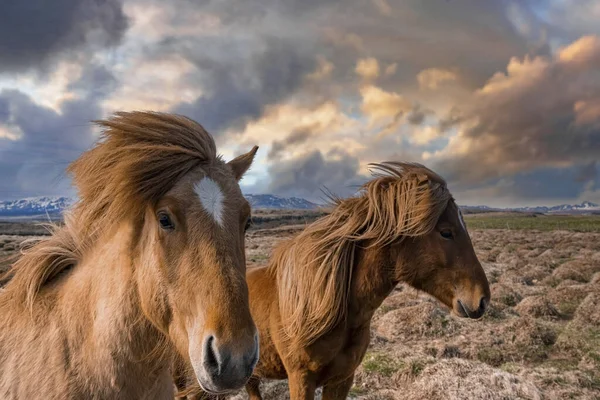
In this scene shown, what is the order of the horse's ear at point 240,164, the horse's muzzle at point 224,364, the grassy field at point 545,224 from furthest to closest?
the grassy field at point 545,224
the horse's ear at point 240,164
the horse's muzzle at point 224,364

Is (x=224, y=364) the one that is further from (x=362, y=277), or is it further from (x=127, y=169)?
(x=362, y=277)

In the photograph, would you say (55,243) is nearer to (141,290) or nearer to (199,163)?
(141,290)

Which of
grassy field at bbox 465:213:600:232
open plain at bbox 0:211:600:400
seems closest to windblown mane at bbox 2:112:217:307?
open plain at bbox 0:211:600:400

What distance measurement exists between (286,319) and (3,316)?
105 inches

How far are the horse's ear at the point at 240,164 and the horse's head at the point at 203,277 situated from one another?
41 cm

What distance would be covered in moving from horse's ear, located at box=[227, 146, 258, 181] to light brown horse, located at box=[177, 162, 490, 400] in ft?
6.79

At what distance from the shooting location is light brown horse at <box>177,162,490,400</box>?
4242mm

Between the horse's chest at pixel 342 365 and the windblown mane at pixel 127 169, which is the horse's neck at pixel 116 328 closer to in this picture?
the windblown mane at pixel 127 169

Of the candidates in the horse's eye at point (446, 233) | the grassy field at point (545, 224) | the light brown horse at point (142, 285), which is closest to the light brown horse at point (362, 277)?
the horse's eye at point (446, 233)

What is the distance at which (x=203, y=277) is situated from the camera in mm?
1953

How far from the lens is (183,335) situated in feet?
6.68

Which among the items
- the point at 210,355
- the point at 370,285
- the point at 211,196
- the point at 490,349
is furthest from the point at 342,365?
the point at 490,349

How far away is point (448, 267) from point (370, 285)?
851mm

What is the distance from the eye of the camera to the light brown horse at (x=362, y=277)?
13.9 feet
